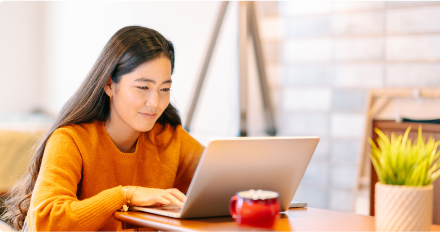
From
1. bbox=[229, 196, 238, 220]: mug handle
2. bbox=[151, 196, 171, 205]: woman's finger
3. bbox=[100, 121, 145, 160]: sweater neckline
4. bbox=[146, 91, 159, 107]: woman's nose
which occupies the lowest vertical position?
bbox=[151, 196, 171, 205]: woman's finger

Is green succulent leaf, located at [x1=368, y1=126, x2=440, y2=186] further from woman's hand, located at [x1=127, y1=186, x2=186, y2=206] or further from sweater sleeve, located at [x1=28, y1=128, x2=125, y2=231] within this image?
sweater sleeve, located at [x1=28, y1=128, x2=125, y2=231]

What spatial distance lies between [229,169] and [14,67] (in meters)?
3.31

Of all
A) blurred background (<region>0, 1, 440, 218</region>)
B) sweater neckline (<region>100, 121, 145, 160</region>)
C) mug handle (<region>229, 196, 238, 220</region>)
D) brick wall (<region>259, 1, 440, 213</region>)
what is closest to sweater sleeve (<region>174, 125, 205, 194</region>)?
sweater neckline (<region>100, 121, 145, 160</region>)

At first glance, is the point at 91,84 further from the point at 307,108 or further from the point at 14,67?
the point at 14,67

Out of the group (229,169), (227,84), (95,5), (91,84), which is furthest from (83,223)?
(95,5)

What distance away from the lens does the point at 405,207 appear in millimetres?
793

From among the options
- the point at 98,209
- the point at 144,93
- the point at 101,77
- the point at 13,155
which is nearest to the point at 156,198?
the point at 98,209

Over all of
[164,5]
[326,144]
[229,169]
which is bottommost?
[326,144]

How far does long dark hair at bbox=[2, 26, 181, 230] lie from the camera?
1.36m

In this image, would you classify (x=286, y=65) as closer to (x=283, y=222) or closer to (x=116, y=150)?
(x=116, y=150)

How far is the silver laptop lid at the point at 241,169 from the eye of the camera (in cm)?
92

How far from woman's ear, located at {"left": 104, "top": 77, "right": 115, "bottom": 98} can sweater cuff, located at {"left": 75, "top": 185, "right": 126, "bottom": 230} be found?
445 mm

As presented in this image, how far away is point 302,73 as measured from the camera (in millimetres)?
→ 2955

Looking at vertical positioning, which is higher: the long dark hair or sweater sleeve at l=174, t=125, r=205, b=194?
the long dark hair
